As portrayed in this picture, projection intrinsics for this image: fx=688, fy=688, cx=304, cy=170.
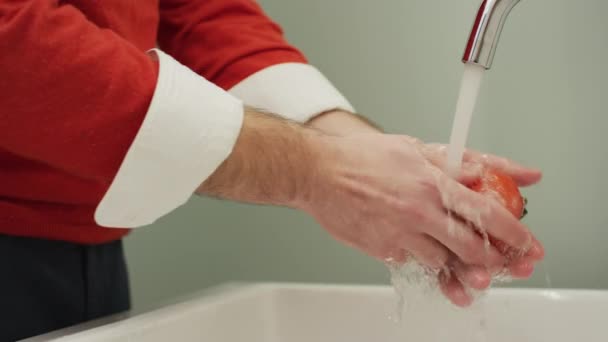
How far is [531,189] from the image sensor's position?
0.88m

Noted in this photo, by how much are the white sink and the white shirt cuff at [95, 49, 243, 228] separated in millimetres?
177

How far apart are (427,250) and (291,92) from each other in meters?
0.25

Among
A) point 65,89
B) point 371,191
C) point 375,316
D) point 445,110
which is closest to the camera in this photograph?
point 65,89

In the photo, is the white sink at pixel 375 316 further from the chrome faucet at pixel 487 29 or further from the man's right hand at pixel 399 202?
the chrome faucet at pixel 487 29

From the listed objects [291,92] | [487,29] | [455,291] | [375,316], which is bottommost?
[375,316]

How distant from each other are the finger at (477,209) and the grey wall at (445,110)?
0.33 meters

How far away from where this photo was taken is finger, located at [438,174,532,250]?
1.85ft

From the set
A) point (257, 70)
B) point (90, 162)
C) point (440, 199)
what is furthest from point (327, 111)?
point (90, 162)

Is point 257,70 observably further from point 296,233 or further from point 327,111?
point 296,233

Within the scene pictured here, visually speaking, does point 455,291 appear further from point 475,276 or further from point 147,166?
point 147,166

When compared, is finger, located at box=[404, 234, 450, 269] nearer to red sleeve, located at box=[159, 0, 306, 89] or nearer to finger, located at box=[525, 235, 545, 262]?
finger, located at box=[525, 235, 545, 262]

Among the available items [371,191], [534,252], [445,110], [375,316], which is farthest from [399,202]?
[445,110]

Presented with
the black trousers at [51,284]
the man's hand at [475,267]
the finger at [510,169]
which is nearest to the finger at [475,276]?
the man's hand at [475,267]

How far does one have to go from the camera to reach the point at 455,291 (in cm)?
62
